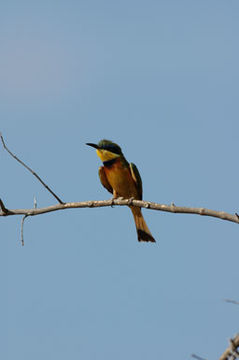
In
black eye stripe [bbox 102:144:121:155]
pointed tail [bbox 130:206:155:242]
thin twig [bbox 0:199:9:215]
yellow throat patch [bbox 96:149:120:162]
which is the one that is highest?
black eye stripe [bbox 102:144:121:155]

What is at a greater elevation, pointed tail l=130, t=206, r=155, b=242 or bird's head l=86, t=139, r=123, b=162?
bird's head l=86, t=139, r=123, b=162

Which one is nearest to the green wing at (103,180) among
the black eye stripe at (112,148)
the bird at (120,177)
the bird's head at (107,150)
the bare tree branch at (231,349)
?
the bird at (120,177)

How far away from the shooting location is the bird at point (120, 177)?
26.0 ft

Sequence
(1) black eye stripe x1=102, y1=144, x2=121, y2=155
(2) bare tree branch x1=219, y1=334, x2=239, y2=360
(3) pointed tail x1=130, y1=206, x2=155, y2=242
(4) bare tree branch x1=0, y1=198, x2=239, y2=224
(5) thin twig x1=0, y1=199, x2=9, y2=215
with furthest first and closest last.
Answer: (1) black eye stripe x1=102, y1=144, x2=121, y2=155 < (3) pointed tail x1=130, y1=206, x2=155, y2=242 < (5) thin twig x1=0, y1=199, x2=9, y2=215 < (4) bare tree branch x1=0, y1=198, x2=239, y2=224 < (2) bare tree branch x1=219, y1=334, x2=239, y2=360

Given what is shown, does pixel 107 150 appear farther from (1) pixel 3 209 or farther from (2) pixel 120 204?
(1) pixel 3 209

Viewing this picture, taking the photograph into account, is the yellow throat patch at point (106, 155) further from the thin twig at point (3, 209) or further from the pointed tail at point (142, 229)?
the thin twig at point (3, 209)

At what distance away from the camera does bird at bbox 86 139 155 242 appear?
313 inches

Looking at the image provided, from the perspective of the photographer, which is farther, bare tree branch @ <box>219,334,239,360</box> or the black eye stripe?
the black eye stripe

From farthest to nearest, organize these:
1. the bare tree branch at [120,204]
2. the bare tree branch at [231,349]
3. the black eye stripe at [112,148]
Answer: the black eye stripe at [112,148], the bare tree branch at [120,204], the bare tree branch at [231,349]

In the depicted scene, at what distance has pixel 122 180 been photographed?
791cm

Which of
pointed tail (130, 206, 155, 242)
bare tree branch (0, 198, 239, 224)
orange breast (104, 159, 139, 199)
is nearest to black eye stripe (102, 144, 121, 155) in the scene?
orange breast (104, 159, 139, 199)

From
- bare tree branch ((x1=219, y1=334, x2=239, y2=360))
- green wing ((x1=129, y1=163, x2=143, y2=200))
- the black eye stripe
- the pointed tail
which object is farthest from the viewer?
the black eye stripe

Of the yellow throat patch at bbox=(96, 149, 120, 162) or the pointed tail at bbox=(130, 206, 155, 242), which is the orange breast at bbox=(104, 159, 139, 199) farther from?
the pointed tail at bbox=(130, 206, 155, 242)

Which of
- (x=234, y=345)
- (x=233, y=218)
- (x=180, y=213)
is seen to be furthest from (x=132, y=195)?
(x=234, y=345)
